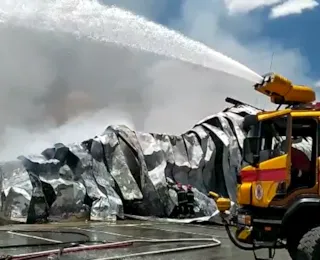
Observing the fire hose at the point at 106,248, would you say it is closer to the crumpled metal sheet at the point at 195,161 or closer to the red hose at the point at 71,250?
the red hose at the point at 71,250

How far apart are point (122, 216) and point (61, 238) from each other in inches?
185

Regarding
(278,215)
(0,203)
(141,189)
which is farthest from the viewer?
(141,189)

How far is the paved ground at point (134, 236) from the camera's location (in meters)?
8.17

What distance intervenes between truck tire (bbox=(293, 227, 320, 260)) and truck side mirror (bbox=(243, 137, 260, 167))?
1087 millimetres

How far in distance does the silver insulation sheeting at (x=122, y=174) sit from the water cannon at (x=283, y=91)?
26.6ft

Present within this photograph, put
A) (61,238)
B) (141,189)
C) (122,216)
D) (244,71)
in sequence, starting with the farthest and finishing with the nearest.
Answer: (141,189), (122,216), (61,238), (244,71)

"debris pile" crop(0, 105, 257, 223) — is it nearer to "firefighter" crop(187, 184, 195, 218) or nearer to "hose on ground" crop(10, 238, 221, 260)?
"firefighter" crop(187, 184, 195, 218)

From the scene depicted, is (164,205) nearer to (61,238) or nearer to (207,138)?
(207,138)

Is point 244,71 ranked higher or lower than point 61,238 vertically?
higher

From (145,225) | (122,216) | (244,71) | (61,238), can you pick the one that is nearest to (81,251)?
(61,238)

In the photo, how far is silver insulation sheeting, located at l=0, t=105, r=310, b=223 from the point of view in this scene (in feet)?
43.7

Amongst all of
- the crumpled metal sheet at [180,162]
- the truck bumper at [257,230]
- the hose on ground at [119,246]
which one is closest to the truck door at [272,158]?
the truck bumper at [257,230]

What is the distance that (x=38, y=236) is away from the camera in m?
10.0

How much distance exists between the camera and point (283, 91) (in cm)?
654
